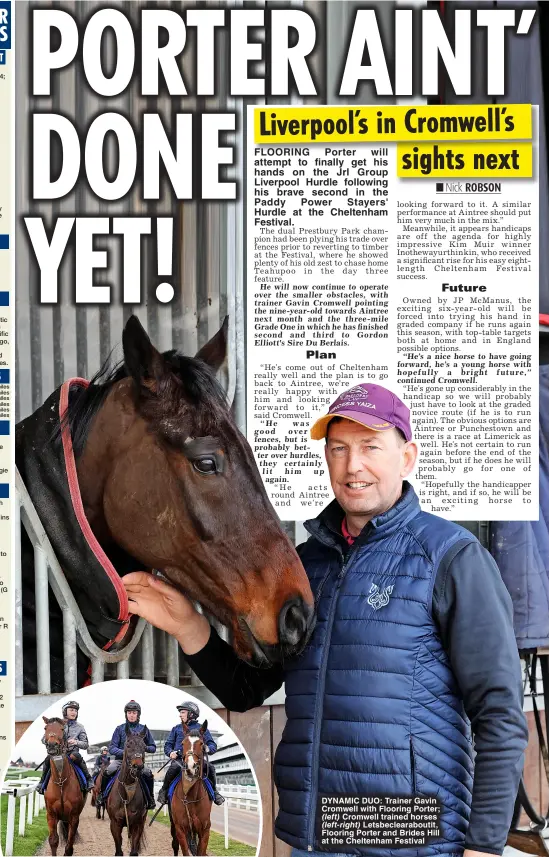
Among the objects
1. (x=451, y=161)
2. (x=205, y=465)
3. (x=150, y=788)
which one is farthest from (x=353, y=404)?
(x=150, y=788)

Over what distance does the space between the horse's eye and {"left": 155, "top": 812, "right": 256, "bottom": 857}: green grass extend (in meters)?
0.94

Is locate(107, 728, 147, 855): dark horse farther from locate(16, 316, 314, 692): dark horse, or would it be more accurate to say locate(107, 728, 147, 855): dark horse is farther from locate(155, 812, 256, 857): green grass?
locate(16, 316, 314, 692): dark horse

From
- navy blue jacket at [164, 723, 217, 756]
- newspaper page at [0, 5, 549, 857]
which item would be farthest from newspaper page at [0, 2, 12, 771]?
navy blue jacket at [164, 723, 217, 756]

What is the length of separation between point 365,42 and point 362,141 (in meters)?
0.30

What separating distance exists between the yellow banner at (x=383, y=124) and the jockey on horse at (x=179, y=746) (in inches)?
63.5

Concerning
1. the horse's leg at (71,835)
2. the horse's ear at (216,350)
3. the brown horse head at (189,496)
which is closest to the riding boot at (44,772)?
the horse's leg at (71,835)

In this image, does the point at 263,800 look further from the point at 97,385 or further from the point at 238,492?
the point at 97,385

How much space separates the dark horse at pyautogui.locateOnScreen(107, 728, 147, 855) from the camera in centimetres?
243

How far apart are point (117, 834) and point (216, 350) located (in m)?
1.32

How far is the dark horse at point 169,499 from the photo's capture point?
2.13m

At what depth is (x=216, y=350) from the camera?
A: 2537 mm

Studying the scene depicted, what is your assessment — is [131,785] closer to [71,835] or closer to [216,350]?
[71,835]

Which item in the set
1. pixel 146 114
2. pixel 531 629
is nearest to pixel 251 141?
pixel 146 114

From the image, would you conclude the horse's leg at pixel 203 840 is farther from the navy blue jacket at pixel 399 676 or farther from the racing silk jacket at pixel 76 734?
the navy blue jacket at pixel 399 676
